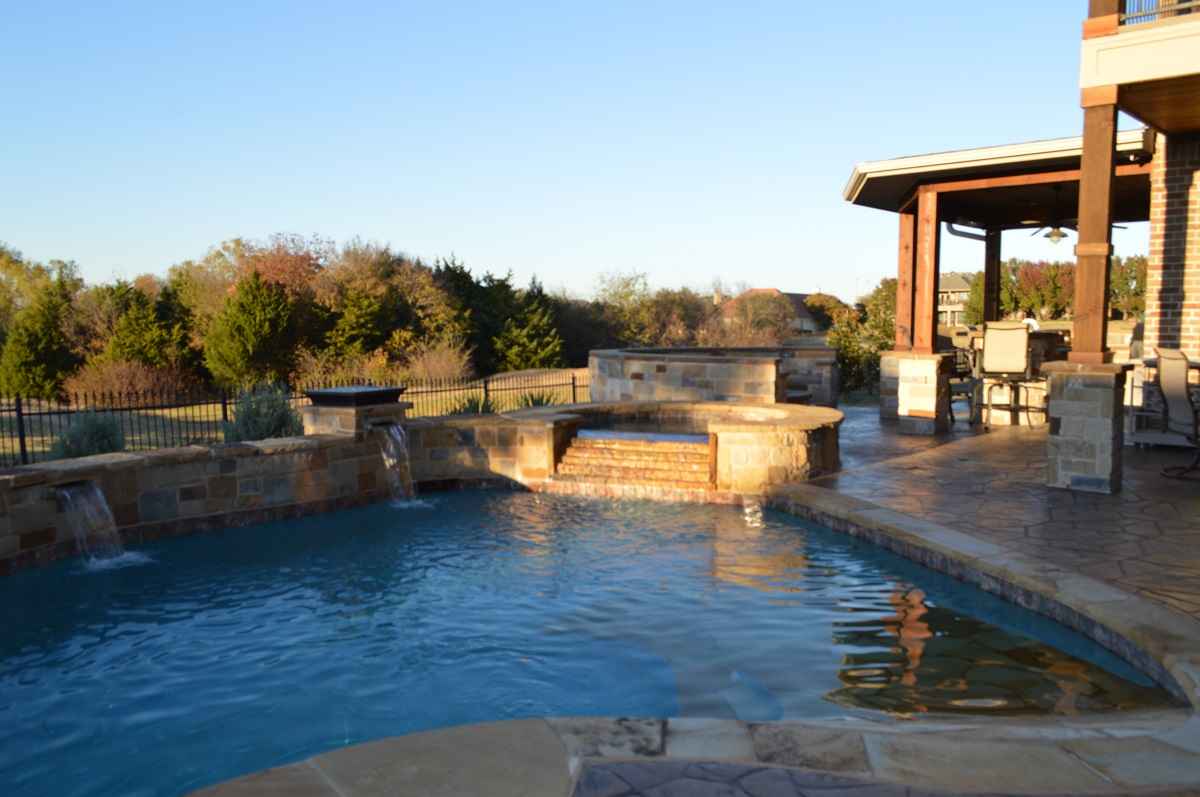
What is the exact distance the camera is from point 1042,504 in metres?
7.57

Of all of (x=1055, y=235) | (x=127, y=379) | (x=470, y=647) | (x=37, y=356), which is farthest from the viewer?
(x=37, y=356)

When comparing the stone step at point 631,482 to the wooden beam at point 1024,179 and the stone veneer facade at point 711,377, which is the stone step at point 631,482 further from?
the wooden beam at point 1024,179

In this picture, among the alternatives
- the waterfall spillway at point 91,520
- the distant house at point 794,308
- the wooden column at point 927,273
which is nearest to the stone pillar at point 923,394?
the wooden column at point 927,273

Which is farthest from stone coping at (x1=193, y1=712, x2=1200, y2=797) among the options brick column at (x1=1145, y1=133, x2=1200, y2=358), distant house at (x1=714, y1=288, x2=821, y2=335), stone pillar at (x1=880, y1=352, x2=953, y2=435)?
distant house at (x1=714, y1=288, x2=821, y2=335)

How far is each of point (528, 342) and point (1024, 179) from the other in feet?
69.3

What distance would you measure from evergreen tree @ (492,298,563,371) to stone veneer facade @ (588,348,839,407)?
49.8ft

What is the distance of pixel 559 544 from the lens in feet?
24.6

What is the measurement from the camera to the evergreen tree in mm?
30894

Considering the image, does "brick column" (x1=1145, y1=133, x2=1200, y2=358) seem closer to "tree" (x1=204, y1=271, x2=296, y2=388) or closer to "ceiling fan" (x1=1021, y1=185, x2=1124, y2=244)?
"ceiling fan" (x1=1021, y1=185, x2=1124, y2=244)

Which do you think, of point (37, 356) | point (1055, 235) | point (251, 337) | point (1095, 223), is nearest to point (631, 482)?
point (1095, 223)

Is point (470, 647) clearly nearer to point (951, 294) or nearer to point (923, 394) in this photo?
point (923, 394)

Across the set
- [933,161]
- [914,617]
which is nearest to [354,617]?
[914,617]

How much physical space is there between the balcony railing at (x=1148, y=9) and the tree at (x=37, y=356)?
27.2 meters

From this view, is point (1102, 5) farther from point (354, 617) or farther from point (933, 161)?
point (354, 617)
